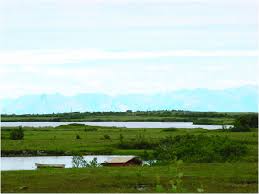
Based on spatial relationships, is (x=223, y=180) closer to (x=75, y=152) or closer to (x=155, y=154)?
(x=155, y=154)

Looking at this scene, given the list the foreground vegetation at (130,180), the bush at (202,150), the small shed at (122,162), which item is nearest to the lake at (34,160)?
the small shed at (122,162)

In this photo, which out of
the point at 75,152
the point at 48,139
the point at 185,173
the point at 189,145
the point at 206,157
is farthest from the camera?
the point at 48,139

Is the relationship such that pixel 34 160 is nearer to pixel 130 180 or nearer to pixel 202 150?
pixel 202 150

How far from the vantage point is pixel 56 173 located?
107ft

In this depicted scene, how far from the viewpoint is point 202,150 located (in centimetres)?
4288

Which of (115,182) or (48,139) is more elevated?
(48,139)

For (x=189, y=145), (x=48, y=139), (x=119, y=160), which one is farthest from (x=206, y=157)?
(x=48, y=139)

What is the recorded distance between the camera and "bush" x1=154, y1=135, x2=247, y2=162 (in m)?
42.4

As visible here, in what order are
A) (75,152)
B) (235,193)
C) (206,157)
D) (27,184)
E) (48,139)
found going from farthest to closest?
1. (48,139)
2. (75,152)
3. (206,157)
4. (27,184)
5. (235,193)

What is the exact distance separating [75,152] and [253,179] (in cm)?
3461

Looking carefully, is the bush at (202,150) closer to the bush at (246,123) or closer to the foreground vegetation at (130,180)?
the foreground vegetation at (130,180)

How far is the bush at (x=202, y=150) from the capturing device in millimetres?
42438

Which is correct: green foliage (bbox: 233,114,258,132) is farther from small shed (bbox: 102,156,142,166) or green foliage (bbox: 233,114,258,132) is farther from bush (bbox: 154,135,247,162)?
small shed (bbox: 102,156,142,166)

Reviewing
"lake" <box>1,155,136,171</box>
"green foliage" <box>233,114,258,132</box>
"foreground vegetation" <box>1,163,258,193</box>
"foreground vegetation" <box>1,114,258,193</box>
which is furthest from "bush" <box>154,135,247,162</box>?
"green foliage" <box>233,114,258,132</box>
